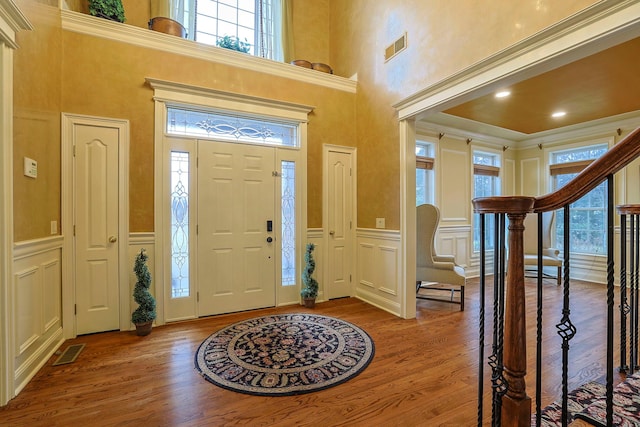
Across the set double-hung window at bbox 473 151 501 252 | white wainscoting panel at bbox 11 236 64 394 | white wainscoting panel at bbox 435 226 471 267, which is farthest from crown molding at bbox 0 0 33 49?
double-hung window at bbox 473 151 501 252

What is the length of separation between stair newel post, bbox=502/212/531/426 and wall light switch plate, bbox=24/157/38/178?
10.2 ft

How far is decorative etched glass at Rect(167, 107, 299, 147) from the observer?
3.45m

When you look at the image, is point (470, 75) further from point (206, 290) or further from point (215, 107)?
point (206, 290)

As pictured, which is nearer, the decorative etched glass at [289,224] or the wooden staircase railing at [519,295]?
the wooden staircase railing at [519,295]

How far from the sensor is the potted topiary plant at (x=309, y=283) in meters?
3.85

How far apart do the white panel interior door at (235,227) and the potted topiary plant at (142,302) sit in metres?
0.55

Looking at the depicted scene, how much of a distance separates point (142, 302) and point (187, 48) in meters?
2.85

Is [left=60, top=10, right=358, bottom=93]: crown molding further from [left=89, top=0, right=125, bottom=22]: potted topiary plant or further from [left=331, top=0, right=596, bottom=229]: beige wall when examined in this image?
[left=331, top=0, right=596, bottom=229]: beige wall

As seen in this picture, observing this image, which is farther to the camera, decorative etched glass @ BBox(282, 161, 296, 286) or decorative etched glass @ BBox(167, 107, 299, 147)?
decorative etched glass @ BBox(282, 161, 296, 286)

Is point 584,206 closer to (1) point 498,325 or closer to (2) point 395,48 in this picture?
(2) point 395,48

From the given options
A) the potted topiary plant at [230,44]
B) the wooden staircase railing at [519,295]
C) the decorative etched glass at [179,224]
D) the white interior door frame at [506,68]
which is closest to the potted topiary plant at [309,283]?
the white interior door frame at [506,68]

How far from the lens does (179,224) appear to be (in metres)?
3.41

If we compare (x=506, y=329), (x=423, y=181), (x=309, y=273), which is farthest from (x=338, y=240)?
(x=506, y=329)

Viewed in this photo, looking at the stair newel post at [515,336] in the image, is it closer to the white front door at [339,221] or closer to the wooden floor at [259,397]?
the wooden floor at [259,397]
